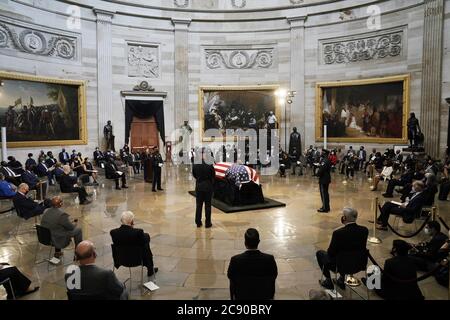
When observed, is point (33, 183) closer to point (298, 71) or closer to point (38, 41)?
point (38, 41)

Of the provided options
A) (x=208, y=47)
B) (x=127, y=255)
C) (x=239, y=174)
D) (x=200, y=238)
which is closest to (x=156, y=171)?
(x=239, y=174)

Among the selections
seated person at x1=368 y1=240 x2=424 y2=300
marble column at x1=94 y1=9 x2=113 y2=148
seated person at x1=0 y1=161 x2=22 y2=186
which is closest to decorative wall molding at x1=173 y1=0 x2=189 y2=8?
marble column at x1=94 y1=9 x2=113 y2=148

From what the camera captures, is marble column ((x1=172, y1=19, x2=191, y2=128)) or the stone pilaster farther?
marble column ((x1=172, y1=19, x2=191, y2=128))

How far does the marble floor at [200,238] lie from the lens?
5105 millimetres

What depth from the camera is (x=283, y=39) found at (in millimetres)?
22172

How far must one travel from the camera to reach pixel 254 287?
3658mm

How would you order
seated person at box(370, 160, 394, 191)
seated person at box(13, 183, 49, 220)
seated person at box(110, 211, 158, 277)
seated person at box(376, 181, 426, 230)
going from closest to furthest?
seated person at box(110, 211, 158, 277), seated person at box(376, 181, 426, 230), seated person at box(13, 183, 49, 220), seated person at box(370, 160, 394, 191)

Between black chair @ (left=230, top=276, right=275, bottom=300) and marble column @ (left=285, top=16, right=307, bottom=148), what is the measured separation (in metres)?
18.9

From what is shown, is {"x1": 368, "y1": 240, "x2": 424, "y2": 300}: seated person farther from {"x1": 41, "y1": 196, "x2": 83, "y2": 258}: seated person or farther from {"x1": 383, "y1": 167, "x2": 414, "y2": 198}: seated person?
{"x1": 383, "y1": 167, "x2": 414, "y2": 198}: seated person

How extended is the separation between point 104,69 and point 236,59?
8169 millimetres

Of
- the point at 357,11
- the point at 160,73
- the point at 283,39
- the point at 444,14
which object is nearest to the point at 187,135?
the point at 160,73

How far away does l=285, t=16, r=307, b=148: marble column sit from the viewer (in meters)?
21.6
